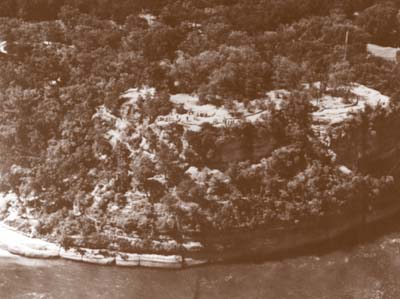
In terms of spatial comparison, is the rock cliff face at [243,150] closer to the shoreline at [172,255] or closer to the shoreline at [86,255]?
the shoreline at [172,255]

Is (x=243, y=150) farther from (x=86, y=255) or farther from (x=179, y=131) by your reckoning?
(x=86, y=255)

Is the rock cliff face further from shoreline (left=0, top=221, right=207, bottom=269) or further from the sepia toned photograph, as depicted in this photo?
shoreline (left=0, top=221, right=207, bottom=269)

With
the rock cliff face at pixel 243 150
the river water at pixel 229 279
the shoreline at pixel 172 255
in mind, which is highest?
the rock cliff face at pixel 243 150

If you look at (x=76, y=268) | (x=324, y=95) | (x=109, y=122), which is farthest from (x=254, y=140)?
Result: (x=76, y=268)

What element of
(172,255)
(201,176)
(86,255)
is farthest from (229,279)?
(86,255)

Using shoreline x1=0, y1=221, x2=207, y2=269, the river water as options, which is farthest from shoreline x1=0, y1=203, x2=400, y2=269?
the river water

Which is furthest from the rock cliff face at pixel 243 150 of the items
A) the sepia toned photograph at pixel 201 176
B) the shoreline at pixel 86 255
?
the shoreline at pixel 86 255
